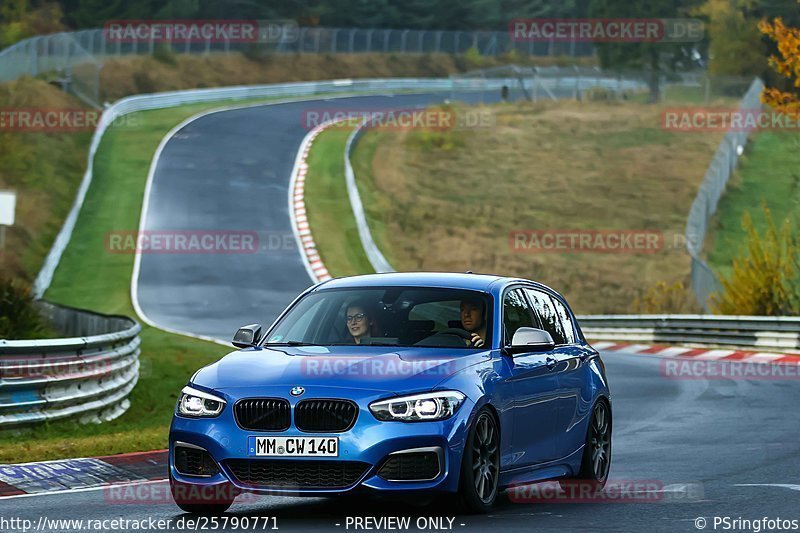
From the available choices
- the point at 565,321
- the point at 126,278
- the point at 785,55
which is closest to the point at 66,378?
the point at 565,321

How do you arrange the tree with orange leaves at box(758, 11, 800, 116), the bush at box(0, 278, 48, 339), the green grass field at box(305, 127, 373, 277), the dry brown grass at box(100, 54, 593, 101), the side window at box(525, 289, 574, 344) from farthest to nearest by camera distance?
the dry brown grass at box(100, 54, 593, 101), the green grass field at box(305, 127, 373, 277), the tree with orange leaves at box(758, 11, 800, 116), the bush at box(0, 278, 48, 339), the side window at box(525, 289, 574, 344)

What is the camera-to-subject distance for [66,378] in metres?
16.8

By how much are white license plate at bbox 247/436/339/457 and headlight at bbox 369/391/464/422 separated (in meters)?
0.32

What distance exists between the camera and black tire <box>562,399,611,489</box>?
12172 millimetres

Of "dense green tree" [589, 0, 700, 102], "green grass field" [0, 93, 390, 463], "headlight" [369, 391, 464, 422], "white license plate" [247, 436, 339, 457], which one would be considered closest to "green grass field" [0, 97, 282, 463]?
"green grass field" [0, 93, 390, 463]

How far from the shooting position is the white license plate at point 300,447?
951 centimetres

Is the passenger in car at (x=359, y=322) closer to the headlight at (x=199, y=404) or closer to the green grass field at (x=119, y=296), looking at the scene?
the headlight at (x=199, y=404)

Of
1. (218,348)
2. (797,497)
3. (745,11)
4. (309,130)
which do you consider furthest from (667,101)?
(797,497)

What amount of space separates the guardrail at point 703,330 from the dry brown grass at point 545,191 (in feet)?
26.8

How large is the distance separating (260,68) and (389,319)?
88567 millimetres

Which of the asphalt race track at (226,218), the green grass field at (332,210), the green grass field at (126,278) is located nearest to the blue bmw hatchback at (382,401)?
the green grass field at (126,278)

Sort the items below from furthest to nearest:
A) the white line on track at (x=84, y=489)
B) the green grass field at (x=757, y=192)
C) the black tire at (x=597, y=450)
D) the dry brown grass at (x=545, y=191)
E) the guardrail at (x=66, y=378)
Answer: the green grass field at (x=757, y=192)
the dry brown grass at (x=545, y=191)
the guardrail at (x=66, y=378)
the black tire at (x=597, y=450)
the white line on track at (x=84, y=489)

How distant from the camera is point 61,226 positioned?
161 feet

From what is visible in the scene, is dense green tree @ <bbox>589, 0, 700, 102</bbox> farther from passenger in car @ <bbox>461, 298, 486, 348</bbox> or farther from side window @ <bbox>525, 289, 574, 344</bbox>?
passenger in car @ <bbox>461, 298, 486, 348</bbox>
